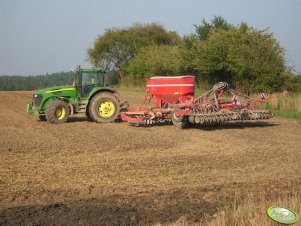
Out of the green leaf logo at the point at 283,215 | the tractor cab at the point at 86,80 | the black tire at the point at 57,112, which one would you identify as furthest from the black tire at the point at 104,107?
the green leaf logo at the point at 283,215

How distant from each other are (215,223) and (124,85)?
119 feet

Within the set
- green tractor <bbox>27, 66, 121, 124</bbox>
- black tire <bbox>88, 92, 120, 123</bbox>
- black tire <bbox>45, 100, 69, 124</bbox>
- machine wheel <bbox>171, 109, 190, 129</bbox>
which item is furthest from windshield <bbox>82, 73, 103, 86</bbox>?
machine wheel <bbox>171, 109, 190, 129</bbox>

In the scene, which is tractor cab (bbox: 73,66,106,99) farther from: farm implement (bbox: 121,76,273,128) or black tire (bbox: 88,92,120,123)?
farm implement (bbox: 121,76,273,128)

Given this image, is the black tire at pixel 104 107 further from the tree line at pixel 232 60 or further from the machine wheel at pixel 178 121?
the tree line at pixel 232 60

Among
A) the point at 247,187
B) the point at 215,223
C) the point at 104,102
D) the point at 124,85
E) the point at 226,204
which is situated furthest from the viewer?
the point at 124,85

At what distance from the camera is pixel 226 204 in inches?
251

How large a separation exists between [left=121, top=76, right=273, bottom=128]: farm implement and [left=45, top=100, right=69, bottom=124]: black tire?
190cm

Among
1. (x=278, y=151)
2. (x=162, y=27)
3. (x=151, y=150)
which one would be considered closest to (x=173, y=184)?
(x=151, y=150)

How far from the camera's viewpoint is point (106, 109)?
15.2 metres

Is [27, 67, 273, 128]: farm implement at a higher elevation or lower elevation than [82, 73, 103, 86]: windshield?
lower

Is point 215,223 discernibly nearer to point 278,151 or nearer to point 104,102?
point 278,151

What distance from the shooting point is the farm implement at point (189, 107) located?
13070 millimetres

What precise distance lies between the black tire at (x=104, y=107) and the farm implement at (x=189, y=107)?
86 centimetres

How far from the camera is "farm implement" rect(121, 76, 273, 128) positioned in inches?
515
